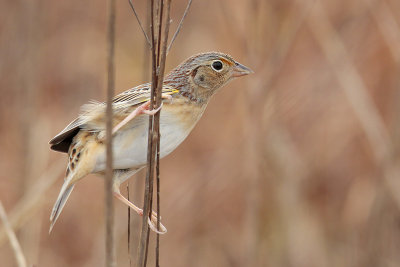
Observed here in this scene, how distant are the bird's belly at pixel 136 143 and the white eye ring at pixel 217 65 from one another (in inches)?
12.3

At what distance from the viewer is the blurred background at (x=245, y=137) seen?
350cm

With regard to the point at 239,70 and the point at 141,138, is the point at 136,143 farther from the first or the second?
the point at 239,70

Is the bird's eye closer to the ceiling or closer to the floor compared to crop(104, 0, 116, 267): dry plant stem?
closer to the ceiling

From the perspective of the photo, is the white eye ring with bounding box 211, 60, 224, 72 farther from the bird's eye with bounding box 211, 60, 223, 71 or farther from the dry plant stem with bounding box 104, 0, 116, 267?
the dry plant stem with bounding box 104, 0, 116, 267

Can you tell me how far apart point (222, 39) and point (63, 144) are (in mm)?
3982

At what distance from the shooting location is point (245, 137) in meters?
3.71

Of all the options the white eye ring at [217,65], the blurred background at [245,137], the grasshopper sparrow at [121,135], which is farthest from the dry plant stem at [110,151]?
the blurred background at [245,137]

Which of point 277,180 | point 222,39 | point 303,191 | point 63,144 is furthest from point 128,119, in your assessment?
point 222,39

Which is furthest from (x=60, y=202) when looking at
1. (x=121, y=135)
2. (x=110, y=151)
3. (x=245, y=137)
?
(x=245, y=137)

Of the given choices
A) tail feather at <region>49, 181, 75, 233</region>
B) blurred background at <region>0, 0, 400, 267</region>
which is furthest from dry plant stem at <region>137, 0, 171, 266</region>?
blurred background at <region>0, 0, 400, 267</region>

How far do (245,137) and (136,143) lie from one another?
5.31 feet

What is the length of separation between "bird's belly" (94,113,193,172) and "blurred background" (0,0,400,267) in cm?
56

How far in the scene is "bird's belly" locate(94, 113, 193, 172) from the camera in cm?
216

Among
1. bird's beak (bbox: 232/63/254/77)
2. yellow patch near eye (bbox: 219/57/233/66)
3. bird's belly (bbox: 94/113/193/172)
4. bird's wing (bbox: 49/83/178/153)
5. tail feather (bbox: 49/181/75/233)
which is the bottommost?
tail feather (bbox: 49/181/75/233)
